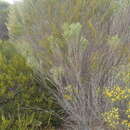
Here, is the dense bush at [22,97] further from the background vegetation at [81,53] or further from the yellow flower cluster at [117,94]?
the yellow flower cluster at [117,94]

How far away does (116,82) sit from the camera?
11.4 ft

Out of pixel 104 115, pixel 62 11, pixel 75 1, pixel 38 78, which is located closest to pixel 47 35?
pixel 62 11

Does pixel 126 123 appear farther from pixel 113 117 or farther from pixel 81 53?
pixel 81 53

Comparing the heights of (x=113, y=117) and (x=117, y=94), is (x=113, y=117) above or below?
below

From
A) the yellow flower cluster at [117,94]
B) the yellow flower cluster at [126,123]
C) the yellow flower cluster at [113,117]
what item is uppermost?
the yellow flower cluster at [117,94]

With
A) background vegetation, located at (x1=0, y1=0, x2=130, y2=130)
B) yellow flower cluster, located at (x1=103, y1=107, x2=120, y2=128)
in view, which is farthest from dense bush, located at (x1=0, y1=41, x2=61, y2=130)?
yellow flower cluster, located at (x1=103, y1=107, x2=120, y2=128)

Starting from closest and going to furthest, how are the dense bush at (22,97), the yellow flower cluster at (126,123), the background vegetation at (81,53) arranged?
1. the yellow flower cluster at (126,123)
2. the background vegetation at (81,53)
3. the dense bush at (22,97)

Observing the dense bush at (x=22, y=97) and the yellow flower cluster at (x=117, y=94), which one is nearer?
the yellow flower cluster at (x=117, y=94)

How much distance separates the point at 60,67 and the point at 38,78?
982 millimetres

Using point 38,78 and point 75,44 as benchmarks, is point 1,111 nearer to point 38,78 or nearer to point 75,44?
point 38,78

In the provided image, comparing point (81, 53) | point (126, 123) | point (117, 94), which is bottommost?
point (126, 123)

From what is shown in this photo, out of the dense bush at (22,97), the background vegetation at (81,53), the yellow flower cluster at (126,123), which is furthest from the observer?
the dense bush at (22,97)

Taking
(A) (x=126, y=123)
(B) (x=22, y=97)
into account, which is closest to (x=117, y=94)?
(A) (x=126, y=123)

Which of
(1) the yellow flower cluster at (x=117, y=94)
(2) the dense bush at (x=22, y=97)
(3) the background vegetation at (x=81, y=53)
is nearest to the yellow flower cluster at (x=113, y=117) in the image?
(3) the background vegetation at (x=81, y=53)
